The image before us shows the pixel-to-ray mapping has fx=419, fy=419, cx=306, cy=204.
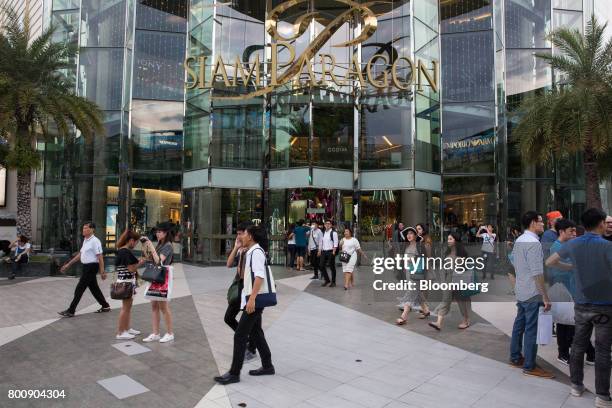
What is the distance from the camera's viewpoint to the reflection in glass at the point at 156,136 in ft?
64.9

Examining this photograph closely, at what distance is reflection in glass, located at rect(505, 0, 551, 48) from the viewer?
1988cm

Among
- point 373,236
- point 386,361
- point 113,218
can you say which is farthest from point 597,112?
point 113,218

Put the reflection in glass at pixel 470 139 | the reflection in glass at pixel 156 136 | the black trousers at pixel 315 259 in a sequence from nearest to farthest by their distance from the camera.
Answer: the black trousers at pixel 315 259
the reflection in glass at pixel 470 139
the reflection in glass at pixel 156 136

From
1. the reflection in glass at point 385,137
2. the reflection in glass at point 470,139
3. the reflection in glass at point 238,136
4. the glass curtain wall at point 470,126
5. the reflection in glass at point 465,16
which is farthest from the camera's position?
the reflection in glass at point 465,16

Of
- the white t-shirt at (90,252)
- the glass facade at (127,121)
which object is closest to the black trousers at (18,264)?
the glass facade at (127,121)

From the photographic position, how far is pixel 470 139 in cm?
1948

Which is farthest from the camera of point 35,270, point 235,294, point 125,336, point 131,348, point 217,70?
point 217,70

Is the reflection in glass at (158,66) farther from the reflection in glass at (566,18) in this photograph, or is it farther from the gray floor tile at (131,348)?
the reflection in glass at (566,18)

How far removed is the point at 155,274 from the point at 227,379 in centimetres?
219

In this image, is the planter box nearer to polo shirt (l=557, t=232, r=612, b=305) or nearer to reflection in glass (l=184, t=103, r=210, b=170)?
reflection in glass (l=184, t=103, r=210, b=170)

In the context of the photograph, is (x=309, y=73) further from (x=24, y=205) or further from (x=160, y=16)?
(x=24, y=205)

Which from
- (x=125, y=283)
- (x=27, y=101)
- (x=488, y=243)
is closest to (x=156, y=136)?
(x=27, y=101)

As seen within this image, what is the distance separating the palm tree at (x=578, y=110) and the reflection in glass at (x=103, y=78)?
58.4 feet

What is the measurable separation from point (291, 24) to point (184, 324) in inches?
651
